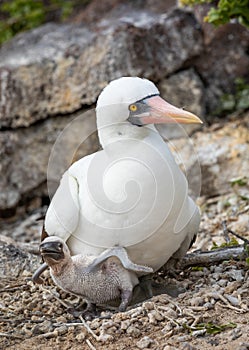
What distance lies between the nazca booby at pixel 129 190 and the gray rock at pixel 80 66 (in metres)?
3.29

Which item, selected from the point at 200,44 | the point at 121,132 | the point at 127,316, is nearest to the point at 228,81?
the point at 200,44

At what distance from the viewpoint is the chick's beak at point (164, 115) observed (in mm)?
3602

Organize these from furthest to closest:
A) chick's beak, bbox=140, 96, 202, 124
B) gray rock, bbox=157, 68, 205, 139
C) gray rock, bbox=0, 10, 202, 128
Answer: gray rock, bbox=157, 68, 205, 139 → gray rock, bbox=0, 10, 202, 128 → chick's beak, bbox=140, 96, 202, 124

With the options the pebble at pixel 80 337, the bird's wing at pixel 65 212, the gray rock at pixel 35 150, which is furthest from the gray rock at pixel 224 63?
the pebble at pixel 80 337

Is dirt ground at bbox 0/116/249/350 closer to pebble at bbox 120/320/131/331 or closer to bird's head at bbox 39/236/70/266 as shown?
pebble at bbox 120/320/131/331

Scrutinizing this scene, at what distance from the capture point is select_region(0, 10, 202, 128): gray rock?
22.8 feet

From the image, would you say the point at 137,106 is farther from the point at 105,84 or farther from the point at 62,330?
the point at 105,84

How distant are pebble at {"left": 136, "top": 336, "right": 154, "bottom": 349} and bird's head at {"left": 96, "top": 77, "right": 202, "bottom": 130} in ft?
3.67

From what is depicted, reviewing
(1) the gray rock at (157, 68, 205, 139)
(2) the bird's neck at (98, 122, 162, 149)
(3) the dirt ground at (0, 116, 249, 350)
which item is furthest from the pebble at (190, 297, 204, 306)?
(1) the gray rock at (157, 68, 205, 139)

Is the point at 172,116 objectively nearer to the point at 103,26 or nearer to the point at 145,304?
the point at 145,304

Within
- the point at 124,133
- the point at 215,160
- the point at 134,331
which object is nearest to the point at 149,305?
the point at 134,331

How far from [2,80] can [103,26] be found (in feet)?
A: 3.94

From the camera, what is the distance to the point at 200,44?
7.37 m

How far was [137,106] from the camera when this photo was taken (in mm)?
3611
